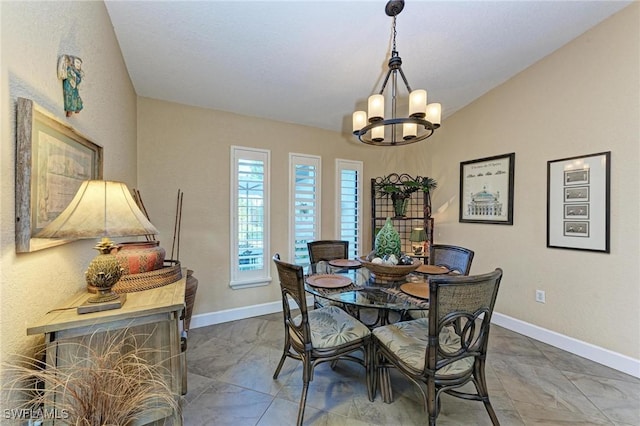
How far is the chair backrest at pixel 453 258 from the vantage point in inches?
96.7

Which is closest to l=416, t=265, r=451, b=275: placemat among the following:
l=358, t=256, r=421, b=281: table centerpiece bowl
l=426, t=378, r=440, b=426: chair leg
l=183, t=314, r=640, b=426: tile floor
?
l=358, t=256, r=421, b=281: table centerpiece bowl

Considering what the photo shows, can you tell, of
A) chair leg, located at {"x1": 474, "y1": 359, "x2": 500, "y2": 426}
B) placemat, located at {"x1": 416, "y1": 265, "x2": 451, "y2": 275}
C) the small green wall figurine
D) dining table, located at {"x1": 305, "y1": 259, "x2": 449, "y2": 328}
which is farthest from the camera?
placemat, located at {"x1": 416, "y1": 265, "x2": 451, "y2": 275}

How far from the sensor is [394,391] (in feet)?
6.69

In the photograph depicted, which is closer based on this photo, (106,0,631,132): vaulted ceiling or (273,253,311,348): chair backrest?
(273,253,311,348): chair backrest

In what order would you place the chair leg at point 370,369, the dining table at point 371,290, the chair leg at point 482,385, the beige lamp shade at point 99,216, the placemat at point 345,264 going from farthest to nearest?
the placemat at point 345,264 → the chair leg at point 370,369 → the dining table at point 371,290 → the chair leg at point 482,385 → the beige lamp shade at point 99,216

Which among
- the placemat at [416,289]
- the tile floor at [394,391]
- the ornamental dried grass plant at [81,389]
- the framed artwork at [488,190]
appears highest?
the framed artwork at [488,190]

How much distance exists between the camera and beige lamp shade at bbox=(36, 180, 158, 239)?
41.8 inches

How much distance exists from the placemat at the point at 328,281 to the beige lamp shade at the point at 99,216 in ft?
3.94

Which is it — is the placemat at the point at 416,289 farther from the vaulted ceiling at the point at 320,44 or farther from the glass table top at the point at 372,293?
the vaulted ceiling at the point at 320,44

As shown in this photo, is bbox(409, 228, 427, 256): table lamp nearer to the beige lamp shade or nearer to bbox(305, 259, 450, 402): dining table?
bbox(305, 259, 450, 402): dining table

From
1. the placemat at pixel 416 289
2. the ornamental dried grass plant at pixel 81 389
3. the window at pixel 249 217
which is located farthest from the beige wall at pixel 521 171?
the ornamental dried grass plant at pixel 81 389

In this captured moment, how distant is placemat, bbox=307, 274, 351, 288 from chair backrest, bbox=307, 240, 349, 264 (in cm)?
78

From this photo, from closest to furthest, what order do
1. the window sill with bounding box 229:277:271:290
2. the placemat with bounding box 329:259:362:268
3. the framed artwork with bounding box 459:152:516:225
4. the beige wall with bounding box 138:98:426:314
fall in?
the placemat with bounding box 329:259:362:268, the beige wall with bounding box 138:98:426:314, the framed artwork with bounding box 459:152:516:225, the window sill with bounding box 229:277:271:290

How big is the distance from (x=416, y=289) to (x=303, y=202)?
2200 mm
